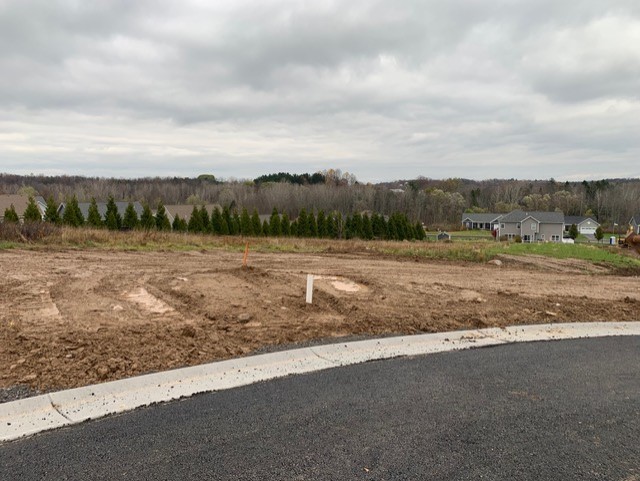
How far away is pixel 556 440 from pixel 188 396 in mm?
3056

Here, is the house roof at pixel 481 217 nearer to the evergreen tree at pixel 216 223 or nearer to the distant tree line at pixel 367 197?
the distant tree line at pixel 367 197

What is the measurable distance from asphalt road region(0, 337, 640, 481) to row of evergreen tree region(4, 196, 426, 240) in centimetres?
3252

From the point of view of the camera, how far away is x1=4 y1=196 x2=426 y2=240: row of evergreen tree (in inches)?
1499

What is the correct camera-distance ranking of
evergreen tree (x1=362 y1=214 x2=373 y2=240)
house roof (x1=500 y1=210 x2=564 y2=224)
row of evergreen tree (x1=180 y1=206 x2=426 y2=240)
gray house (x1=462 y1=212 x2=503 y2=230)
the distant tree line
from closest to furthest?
row of evergreen tree (x1=180 y1=206 x2=426 y2=240)
evergreen tree (x1=362 y1=214 x2=373 y2=240)
house roof (x1=500 y1=210 x2=564 y2=224)
the distant tree line
gray house (x1=462 y1=212 x2=503 y2=230)

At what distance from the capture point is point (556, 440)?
3.43 m

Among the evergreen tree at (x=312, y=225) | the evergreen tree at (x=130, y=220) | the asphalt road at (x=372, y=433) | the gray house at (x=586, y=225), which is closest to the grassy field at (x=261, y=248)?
the asphalt road at (x=372, y=433)

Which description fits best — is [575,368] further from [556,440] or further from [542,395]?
[556,440]

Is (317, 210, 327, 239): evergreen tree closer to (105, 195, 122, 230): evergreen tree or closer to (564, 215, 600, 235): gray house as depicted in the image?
(105, 195, 122, 230): evergreen tree

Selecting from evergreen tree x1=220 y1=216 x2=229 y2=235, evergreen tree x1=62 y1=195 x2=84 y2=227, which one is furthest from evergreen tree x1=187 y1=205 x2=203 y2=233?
evergreen tree x1=62 y1=195 x2=84 y2=227

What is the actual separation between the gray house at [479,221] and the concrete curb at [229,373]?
110068mm

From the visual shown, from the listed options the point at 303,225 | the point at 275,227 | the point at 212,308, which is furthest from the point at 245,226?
the point at 212,308

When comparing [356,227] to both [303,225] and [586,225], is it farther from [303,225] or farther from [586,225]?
[586,225]

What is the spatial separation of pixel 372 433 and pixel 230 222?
44.5 m

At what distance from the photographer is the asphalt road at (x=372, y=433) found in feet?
9.78
